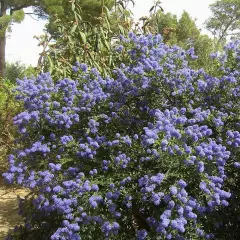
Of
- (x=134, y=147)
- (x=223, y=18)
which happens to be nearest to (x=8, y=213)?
(x=134, y=147)

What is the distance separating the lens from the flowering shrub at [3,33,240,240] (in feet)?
8.95

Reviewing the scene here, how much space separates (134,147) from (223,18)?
31299 mm

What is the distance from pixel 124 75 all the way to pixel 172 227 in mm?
1365

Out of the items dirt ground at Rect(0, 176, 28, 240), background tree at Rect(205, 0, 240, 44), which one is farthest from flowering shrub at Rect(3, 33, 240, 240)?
background tree at Rect(205, 0, 240, 44)

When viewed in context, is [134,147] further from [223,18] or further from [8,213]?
[223,18]

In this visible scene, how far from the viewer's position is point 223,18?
32000mm

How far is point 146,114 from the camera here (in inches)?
136

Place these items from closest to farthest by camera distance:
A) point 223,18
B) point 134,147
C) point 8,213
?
point 134,147 < point 8,213 < point 223,18

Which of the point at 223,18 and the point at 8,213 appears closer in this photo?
the point at 8,213

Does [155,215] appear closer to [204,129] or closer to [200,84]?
[204,129]

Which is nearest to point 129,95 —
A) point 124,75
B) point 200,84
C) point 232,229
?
point 124,75

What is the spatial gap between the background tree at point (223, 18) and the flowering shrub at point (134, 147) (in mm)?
29310

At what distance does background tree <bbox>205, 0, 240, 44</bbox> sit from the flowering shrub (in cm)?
2931

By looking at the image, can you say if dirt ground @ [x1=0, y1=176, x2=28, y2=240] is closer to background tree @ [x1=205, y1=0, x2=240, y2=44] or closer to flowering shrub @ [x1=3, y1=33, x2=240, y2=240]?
flowering shrub @ [x1=3, y1=33, x2=240, y2=240]
